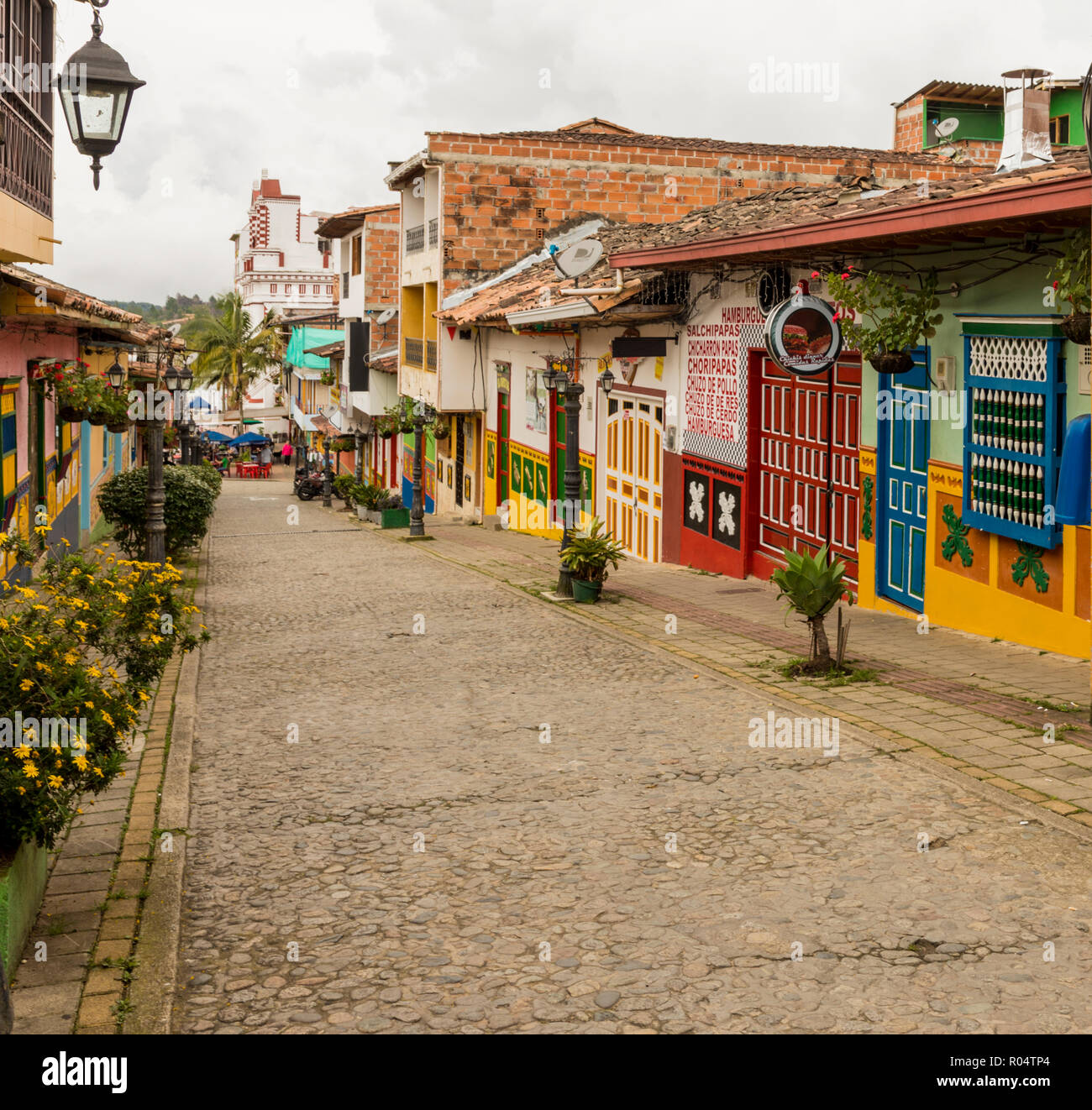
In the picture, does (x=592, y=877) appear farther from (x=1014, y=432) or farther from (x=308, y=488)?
(x=308, y=488)

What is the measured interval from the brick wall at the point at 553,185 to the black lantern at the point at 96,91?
64.9 feet

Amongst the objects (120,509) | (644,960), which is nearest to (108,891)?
(644,960)

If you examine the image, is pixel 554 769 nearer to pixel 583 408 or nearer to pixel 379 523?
pixel 583 408

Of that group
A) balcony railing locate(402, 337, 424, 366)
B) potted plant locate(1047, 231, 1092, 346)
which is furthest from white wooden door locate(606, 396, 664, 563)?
balcony railing locate(402, 337, 424, 366)

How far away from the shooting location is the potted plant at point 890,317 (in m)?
10.6

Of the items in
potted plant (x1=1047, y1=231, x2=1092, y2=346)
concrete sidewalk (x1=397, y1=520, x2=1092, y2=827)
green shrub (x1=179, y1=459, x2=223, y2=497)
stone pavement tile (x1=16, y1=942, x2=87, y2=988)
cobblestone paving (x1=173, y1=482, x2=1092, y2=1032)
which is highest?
potted plant (x1=1047, y1=231, x2=1092, y2=346)

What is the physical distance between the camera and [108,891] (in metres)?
5.55

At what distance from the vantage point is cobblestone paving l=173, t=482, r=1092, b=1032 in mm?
4516

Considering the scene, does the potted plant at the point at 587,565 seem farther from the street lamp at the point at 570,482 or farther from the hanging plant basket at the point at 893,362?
the hanging plant basket at the point at 893,362

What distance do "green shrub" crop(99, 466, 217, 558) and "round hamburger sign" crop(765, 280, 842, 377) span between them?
27.5 feet

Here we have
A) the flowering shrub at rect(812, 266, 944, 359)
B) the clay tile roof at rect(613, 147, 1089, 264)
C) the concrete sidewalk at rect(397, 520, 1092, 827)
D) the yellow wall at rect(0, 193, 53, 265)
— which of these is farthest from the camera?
the yellow wall at rect(0, 193, 53, 265)

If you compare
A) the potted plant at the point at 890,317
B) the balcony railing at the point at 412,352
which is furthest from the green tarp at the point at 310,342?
the potted plant at the point at 890,317

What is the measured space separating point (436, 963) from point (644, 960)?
0.77 metres

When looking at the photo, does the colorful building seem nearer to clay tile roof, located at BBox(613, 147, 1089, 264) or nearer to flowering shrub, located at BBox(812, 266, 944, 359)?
clay tile roof, located at BBox(613, 147, 1089, 264)
